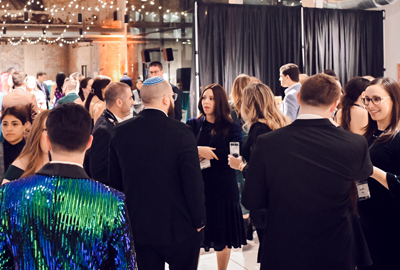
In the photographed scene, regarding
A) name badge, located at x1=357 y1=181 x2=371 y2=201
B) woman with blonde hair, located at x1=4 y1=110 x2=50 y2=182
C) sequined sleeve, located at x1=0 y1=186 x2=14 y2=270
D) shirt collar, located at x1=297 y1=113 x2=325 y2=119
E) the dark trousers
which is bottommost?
the dark trousers

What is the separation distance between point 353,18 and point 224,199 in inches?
254

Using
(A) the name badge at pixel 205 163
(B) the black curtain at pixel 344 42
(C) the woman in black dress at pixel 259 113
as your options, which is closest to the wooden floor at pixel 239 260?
(C) the woman in black dress at pixel 259 113

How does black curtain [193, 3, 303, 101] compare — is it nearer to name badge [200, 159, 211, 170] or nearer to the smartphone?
A: name badge [200, 159, 211, 170]

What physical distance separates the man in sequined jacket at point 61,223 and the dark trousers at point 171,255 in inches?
41.9

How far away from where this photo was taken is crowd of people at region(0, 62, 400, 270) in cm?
125

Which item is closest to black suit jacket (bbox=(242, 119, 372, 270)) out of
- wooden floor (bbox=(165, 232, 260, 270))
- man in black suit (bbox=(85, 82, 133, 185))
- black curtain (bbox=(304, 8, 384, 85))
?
man in black suit (bbox=(85, 82, 133, 185))

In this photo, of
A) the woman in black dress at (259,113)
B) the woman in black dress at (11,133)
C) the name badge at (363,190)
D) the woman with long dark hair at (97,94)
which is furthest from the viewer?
the woman with long dark hair at (97,94)

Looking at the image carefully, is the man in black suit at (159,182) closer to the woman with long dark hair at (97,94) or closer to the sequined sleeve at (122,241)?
the sequined sleeve at (122,241)

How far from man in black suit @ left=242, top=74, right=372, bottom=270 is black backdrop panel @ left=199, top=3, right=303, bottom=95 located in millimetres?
5559

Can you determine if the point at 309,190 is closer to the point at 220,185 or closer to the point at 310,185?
the point at 310,185

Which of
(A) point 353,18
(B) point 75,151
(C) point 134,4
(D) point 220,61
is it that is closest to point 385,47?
(A) point 353,18

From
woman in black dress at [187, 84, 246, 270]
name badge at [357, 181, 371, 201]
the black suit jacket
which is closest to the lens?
the black suit jacket

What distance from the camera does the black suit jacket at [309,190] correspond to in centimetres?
182

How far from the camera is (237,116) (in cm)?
399
